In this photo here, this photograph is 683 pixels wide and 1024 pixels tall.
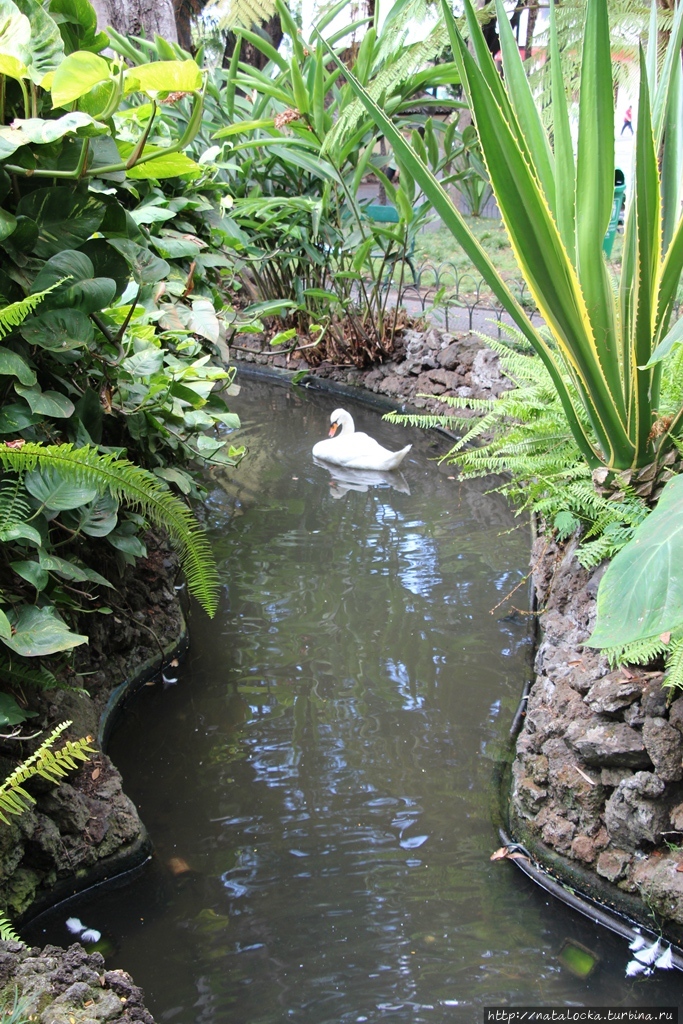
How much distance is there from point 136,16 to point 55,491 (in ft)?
12.4

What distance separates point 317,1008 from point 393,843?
1.46 feet

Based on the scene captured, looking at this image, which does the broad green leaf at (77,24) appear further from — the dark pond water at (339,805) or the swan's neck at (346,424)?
the swan's neck at (346,424)

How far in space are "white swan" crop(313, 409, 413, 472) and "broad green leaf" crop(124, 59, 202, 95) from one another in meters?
2.80

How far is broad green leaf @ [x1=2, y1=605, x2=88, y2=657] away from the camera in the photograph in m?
1.48

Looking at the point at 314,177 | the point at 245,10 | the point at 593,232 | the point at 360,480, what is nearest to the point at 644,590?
the point at 593,232

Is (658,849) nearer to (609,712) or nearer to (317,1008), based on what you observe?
(609,712)

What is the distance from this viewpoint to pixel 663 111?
200cm

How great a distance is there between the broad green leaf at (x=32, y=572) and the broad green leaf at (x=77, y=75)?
0.86 metres

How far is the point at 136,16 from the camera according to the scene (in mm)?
4312

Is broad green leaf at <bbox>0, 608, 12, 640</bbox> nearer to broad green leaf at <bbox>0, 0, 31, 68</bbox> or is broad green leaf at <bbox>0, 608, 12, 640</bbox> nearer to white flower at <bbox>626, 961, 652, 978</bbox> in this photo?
broad green leaf at <bbox>0, 0, 31, 68</bbox>

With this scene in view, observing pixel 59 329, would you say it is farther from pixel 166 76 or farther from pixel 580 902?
pixel 580 902

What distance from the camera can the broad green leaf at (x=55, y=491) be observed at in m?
1.63

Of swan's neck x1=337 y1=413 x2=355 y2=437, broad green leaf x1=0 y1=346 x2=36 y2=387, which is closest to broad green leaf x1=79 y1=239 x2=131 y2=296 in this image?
broad green leaf x1=0 y1=346 x2=36 y2=387

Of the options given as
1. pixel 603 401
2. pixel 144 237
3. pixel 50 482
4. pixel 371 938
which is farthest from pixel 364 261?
pixel 371 938
